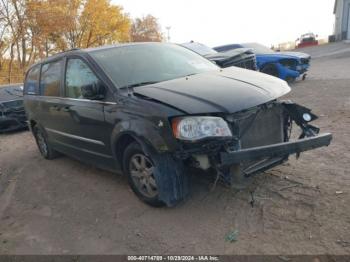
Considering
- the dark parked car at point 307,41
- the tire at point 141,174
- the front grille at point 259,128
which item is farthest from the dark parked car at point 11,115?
the dark parked car at point 307,41

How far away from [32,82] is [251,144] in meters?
4.44

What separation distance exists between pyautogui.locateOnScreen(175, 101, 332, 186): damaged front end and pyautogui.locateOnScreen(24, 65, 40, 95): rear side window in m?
3.73

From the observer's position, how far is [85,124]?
4.48 m

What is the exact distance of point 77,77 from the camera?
461cm

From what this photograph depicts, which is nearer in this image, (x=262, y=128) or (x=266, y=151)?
(x=266, y=151)

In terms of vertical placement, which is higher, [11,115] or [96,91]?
[96,91]

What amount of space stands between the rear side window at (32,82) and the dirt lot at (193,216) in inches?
67.9

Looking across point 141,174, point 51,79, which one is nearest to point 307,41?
point 51,79

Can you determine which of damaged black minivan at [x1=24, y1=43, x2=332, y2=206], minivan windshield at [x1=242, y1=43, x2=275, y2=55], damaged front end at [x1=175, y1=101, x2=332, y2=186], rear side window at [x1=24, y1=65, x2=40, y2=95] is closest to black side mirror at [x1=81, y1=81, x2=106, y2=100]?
damaged black minivan at [x1=24, y1=43, x2=332, y2=206]

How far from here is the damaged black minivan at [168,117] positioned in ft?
10.7

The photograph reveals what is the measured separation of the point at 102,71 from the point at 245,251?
2.55 metres

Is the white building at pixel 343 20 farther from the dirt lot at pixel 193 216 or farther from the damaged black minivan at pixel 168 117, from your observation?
the damaged black minivan at pixel 168 117

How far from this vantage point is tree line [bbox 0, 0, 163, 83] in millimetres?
25766

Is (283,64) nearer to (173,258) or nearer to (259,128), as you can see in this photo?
(259,128)
